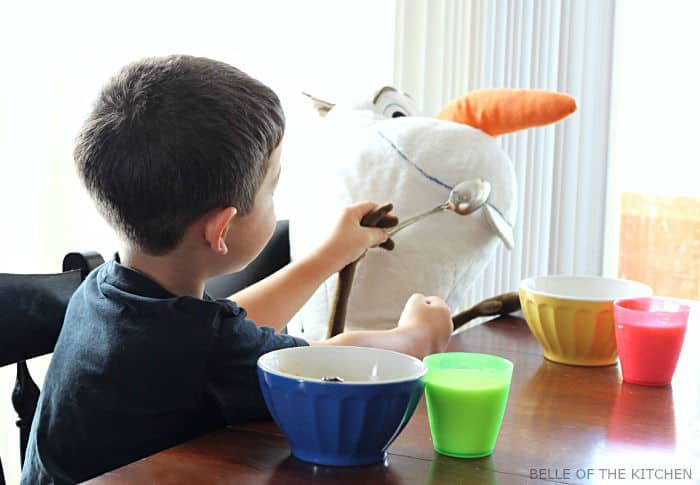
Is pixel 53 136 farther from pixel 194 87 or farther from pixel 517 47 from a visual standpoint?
pixel 517 47

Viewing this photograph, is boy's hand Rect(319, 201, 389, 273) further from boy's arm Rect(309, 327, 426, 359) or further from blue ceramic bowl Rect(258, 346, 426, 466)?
blue ceramic bowl Rect(258, 346, 426, 466)

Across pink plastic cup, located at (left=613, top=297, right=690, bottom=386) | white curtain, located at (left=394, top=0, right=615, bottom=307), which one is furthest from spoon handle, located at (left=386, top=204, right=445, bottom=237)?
white curtain, located at (left=394, top=0, right=615, bottom=307)

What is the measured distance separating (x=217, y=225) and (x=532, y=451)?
331 mm

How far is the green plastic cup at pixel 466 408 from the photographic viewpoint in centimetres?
66

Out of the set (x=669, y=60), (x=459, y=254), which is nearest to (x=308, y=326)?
(x=459, y=254)

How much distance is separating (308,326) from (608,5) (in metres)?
1.62

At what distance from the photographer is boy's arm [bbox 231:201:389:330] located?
108cm

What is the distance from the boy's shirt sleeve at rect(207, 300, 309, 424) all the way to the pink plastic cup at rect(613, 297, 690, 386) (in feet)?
1.23

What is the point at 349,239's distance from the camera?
3.85ft

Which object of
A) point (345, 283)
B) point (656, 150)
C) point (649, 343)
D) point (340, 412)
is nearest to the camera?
point (340, 412)

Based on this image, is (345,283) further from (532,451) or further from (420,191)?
(532,451)

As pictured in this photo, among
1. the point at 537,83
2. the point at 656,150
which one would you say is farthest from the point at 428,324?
the point at 656,150

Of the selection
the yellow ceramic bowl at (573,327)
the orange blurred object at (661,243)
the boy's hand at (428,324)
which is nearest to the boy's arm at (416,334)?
the boy's hand at (428,324)

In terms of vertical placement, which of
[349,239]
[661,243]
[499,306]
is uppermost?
[349,239]
